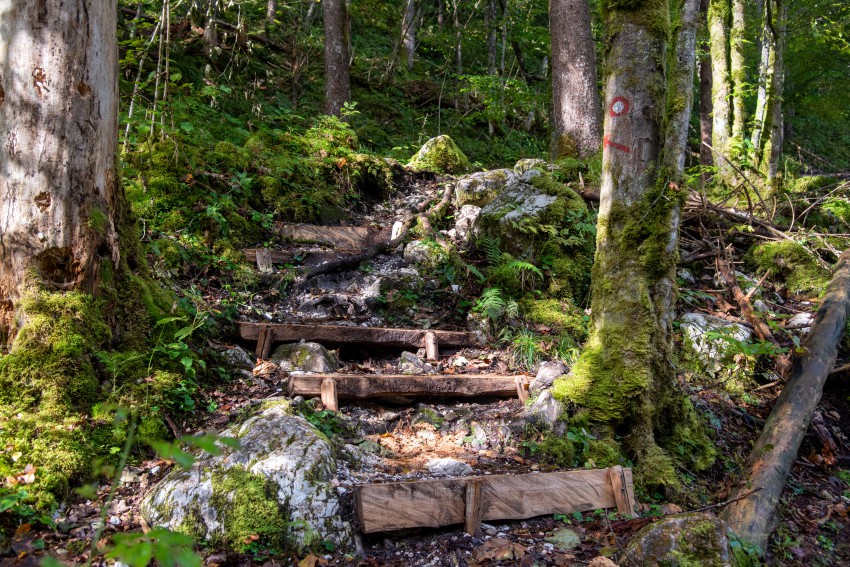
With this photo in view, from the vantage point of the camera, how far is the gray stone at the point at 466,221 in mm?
7406

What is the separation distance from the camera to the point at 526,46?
17016 mm

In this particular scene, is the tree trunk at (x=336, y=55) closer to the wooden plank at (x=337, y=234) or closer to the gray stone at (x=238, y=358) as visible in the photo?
the wooden plank at (x=337, y=234)

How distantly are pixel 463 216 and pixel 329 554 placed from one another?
5.69 m

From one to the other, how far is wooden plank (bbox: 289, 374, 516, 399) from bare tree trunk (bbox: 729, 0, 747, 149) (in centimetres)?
770

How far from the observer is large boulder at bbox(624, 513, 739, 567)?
2801 millimetres

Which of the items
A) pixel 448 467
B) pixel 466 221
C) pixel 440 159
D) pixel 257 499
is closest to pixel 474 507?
pixel 448 467

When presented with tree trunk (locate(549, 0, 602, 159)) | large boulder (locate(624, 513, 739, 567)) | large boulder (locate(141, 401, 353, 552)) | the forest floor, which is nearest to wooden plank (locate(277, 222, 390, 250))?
the forest floor

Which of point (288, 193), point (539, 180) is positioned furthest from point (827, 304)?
point (288, 193)

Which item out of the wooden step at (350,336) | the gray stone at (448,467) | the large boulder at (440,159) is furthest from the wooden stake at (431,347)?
the large boulder at (440,159)

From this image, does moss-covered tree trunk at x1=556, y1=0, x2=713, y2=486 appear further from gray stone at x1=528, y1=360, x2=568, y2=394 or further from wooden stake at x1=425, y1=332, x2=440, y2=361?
wooden stake at x1=425, y1=332, x2=440, y2=361

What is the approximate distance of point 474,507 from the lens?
320cm

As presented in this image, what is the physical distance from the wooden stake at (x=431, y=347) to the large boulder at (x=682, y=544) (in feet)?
9.03

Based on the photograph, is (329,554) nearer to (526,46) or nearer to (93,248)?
(93,248)

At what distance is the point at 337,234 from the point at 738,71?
8.20 meters
